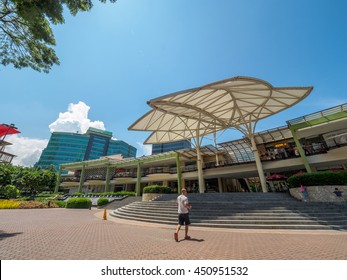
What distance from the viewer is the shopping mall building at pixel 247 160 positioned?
1584 centimetres

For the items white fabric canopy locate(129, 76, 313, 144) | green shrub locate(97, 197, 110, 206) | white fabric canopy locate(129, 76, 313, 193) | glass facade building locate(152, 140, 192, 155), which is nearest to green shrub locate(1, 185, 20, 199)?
green shrub locate(97, 197, 110, 206)

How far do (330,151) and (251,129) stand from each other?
7482 mm

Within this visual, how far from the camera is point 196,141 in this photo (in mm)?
Result: 22438

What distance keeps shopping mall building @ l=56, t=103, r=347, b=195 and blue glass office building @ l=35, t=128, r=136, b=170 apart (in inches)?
2108

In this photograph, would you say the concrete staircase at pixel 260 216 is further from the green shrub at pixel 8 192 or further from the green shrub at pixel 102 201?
the green shrub at pixel 8 192

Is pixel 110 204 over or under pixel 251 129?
under

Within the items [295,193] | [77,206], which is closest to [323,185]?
[295,193]

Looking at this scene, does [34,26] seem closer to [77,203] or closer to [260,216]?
[260,216]

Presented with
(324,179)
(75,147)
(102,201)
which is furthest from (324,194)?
(75,147)

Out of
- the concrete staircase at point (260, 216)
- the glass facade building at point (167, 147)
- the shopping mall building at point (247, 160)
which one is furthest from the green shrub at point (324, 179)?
the glass facade building at point (167, 147)

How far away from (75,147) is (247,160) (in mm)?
94414

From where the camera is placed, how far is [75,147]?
90562mm

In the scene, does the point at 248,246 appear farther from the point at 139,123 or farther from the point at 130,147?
the point at 130,147
